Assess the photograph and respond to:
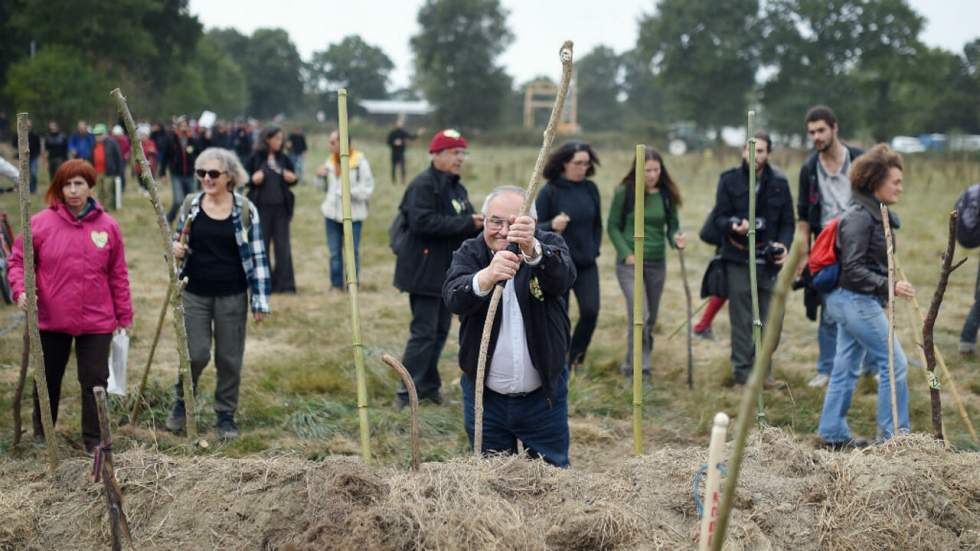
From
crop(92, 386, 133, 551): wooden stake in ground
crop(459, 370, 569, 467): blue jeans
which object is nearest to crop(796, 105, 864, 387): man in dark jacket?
crop(459, 370, 569, 467): blue jeans

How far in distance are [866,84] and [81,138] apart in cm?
4948

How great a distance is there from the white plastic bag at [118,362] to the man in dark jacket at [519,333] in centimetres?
237

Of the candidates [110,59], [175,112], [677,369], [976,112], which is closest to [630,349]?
[677,369]

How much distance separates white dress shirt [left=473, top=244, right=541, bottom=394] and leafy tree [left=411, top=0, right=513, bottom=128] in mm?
66526

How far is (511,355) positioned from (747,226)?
11.0 feet

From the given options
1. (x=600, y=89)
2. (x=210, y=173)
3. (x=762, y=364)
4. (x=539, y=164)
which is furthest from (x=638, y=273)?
(x=600, y=89)

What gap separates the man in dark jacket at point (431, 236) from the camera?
20.2 feet

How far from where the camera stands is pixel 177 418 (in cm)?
591

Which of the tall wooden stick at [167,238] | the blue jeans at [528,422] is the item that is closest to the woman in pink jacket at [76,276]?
the tall wooden stick at [167,238]

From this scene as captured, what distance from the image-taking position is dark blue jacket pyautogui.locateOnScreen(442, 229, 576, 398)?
12.4 feet

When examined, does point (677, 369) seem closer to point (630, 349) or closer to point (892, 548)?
point (630, 349)

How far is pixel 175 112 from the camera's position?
55.5 metres

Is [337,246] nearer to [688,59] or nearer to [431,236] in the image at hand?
[431,236]

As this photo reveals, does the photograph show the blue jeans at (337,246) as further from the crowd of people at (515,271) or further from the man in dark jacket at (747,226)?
the man in dark jacket at (747,226)
